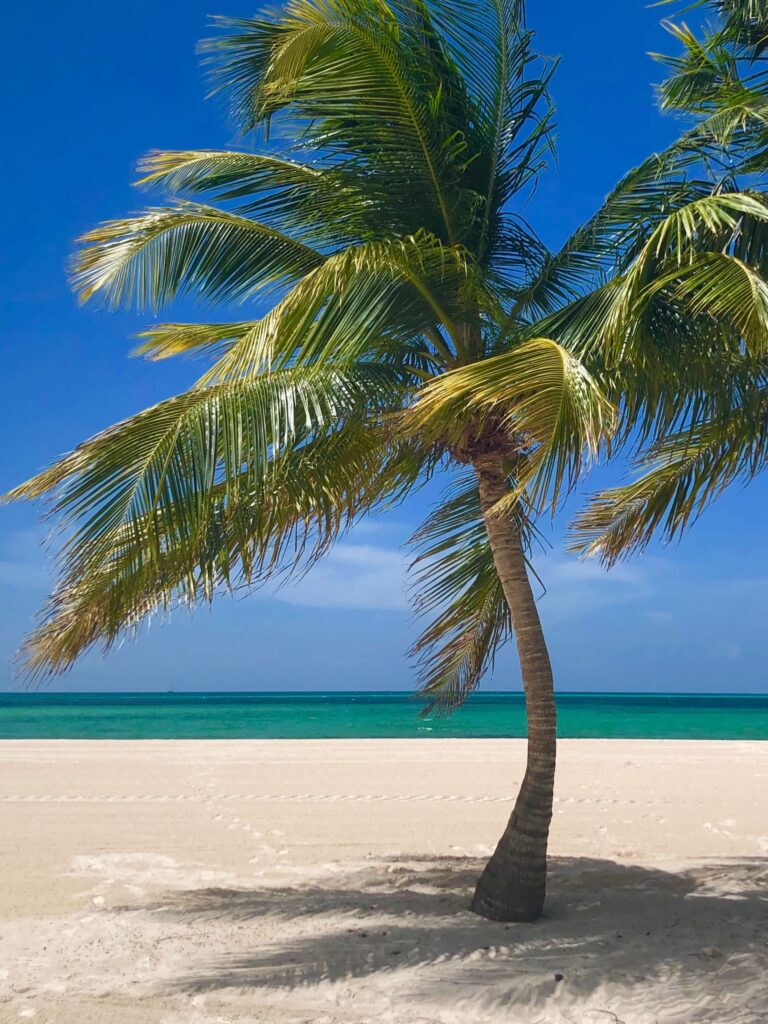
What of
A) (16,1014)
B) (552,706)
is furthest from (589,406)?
(16,1014)

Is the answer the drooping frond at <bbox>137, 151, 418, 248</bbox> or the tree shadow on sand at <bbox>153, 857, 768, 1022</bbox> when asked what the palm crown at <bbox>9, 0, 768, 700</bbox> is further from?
the tree shadow on sand at <bbox>153, 857, 768, 1022</bbox>

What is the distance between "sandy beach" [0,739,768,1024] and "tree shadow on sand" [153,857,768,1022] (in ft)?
0.05

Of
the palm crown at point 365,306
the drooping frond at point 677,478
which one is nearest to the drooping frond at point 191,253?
the palm crown at point 365,306

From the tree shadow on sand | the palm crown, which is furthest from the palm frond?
the tree shadow on sand

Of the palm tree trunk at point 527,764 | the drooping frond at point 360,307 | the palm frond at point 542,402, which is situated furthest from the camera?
the palm tree trunk at point 527,764

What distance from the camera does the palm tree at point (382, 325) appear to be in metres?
4.75

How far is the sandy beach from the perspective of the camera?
14.0ft

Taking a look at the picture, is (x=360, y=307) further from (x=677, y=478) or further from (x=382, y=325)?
(x=677, y=478)

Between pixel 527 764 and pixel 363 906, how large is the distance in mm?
1408

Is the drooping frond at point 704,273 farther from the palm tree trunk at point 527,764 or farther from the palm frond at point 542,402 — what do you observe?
the palm tree trunk at point 527,764

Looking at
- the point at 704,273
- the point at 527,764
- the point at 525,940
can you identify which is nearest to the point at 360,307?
the point at 704,273

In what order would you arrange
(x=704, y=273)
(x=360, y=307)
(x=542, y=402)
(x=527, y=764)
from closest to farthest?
1. (x=542, y=402)
2. (x=704, y=273)
3. (x=360, y=307)
4. (x=527, y=764)

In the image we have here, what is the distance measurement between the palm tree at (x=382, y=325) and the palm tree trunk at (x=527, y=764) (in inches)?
0.5

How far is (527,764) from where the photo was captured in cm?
562
